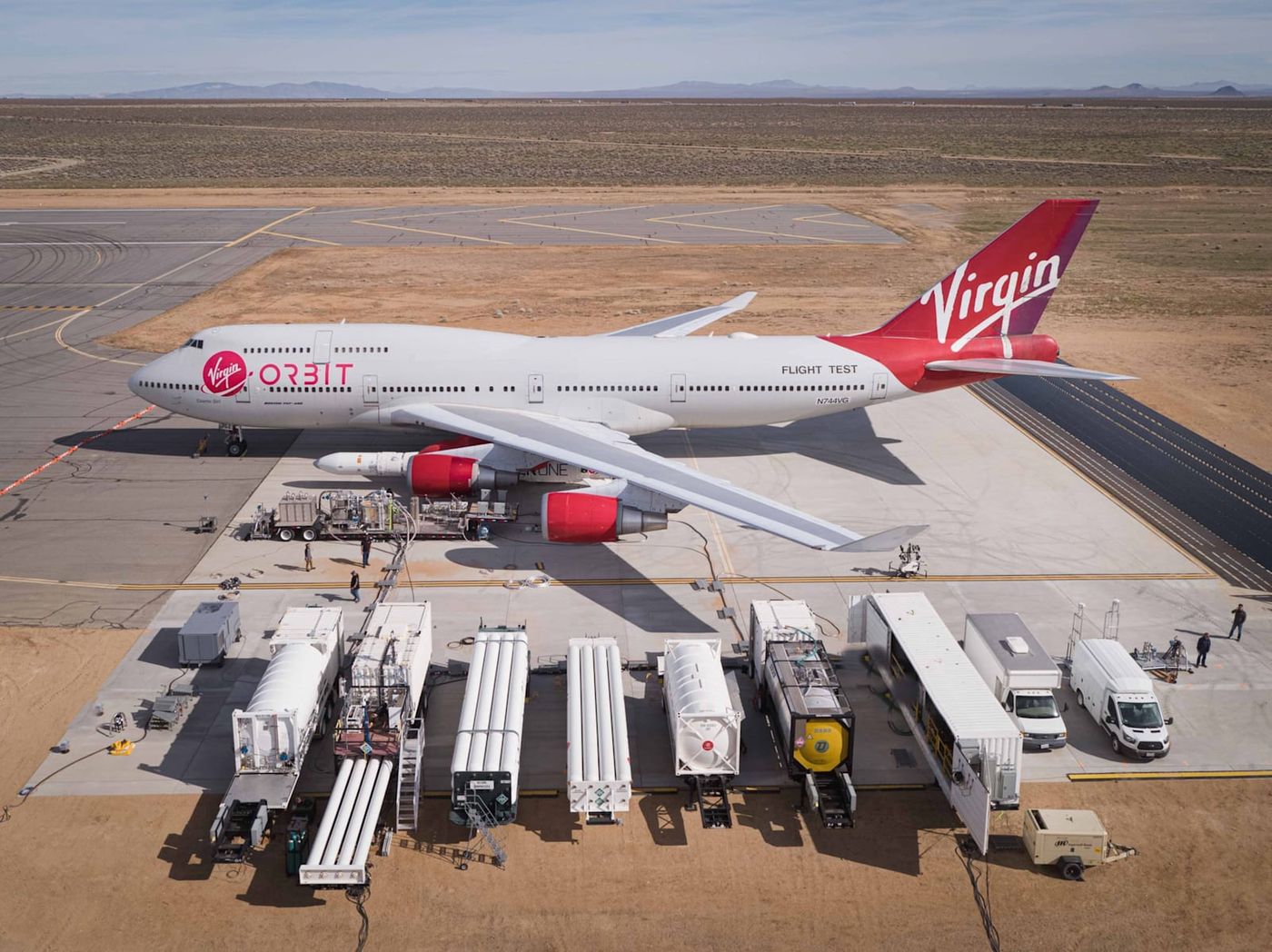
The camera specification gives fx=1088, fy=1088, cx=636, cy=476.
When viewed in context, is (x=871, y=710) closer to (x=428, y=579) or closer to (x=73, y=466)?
(x=428, y=579)

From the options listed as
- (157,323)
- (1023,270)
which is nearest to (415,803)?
(1023,270)

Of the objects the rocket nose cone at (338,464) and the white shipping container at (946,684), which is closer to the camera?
the white shipping container at (946,684)

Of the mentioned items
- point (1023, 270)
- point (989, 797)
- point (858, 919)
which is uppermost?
Answer: point (1023, 270)

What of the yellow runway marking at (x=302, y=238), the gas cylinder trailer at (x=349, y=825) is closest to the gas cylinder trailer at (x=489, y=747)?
the gas cylinder trailer at (x=349, y=825)

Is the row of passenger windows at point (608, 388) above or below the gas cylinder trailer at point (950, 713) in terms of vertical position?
above

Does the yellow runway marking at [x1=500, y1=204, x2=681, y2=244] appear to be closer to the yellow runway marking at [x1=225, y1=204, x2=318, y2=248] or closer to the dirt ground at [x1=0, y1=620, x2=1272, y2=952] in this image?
the yellow runway marking at [x1=225, y1=204, x2=318, y2=248]

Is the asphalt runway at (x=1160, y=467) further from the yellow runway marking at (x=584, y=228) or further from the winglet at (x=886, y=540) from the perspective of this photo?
the yellow runway marking at (x=584, y=228)

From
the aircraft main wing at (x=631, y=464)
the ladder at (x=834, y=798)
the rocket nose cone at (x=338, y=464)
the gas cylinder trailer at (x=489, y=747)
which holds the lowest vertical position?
the ladder at (x=834, y=798)
